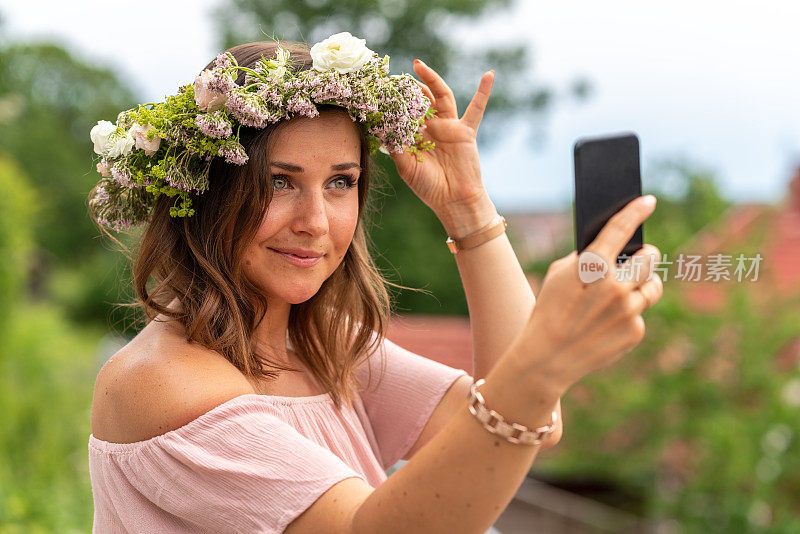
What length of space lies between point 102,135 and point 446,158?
84 cm

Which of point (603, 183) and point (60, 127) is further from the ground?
point (60, 127)

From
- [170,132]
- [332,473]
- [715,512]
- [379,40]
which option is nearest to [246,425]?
[332,473]

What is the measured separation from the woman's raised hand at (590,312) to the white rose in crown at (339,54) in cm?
87

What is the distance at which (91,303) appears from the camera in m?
30.5

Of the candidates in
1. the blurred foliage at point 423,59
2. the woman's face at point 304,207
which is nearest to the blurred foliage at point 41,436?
the woman's face at point 304,207

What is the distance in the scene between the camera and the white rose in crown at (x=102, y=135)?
188cm

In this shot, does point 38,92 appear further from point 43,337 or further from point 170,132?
point 170,132


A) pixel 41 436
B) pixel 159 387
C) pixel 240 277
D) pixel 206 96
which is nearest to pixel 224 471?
pixel 159 387

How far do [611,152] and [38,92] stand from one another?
38378 mm

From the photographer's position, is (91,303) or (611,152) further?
(91,303)

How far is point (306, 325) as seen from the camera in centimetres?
209

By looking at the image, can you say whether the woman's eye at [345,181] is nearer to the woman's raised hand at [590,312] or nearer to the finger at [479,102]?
the finger at [479,102]

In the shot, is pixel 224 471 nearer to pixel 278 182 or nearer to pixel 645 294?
pixel 278 182

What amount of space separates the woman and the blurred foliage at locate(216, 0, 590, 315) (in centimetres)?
1631
